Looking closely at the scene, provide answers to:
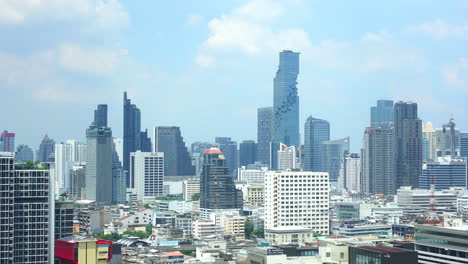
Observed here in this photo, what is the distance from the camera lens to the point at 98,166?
540 ft

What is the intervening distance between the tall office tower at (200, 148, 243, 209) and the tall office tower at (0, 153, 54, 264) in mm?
66383

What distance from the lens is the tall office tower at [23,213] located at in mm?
53156

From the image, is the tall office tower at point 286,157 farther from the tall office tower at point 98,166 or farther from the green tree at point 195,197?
the tall office tower at point 98,166

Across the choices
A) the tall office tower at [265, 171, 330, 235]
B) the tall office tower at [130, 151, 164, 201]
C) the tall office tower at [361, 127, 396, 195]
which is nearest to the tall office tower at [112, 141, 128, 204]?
the tall office tower at [130, 151, 164, 201]

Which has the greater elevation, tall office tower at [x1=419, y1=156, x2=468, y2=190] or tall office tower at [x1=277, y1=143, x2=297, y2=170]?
tall office tower at [x1=277, y1=143, x2=297, y2=170]

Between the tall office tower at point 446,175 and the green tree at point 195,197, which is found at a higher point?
the tall office tower at point 446,175

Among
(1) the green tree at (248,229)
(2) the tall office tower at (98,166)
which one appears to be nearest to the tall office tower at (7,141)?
(2) the tall office tower at (98,166)

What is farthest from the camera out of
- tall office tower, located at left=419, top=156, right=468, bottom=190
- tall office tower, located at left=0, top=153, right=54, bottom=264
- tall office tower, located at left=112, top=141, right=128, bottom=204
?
tall office tower, located at left=112, top=141, right=128, bottom=204

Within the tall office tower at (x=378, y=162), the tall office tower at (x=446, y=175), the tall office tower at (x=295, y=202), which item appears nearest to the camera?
the tall office tower at (x=295, y=202)

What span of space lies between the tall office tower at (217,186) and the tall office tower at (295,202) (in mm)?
25390

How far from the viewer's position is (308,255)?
66.8 m

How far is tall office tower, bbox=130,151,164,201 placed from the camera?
18512 centimetres

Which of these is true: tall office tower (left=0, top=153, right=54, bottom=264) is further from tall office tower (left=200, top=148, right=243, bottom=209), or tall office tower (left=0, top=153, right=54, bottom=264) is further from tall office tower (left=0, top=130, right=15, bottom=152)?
tall office tower (left=0, top=130, right=15, bottom=152)

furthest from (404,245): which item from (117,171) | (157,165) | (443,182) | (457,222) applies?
(157,165)
